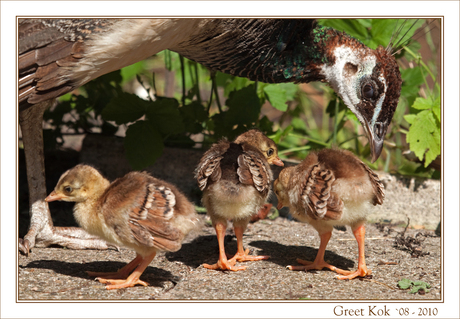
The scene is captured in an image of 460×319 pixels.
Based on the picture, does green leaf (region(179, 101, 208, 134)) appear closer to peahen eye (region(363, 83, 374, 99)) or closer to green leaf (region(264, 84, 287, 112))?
green leaf (region(264, 84, 287, 112))

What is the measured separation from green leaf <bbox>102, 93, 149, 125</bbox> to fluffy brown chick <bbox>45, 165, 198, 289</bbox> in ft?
5.46

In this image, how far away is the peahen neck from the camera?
4453mm

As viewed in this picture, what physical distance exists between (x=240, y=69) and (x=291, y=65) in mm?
483

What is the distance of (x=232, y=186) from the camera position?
12.2 feet

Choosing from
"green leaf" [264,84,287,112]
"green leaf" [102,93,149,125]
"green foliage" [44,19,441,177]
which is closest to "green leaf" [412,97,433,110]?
"green foliage" [44,19,441,177]

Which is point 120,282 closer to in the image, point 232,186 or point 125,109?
point 232,186

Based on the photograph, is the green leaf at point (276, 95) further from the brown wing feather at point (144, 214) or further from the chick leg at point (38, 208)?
the brown wing feather at point (144, 214)

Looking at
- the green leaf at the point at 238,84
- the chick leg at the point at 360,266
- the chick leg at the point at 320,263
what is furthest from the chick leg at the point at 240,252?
the green leaf at the point at 238,84

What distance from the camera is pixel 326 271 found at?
3814mm

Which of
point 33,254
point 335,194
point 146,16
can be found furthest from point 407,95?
point 33,254

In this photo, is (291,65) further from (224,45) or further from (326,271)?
(326,271)

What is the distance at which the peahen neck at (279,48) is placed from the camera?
14.6 ft

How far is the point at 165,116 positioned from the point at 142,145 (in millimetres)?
365

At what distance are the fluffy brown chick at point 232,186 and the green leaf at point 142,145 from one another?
1170 millimetres
